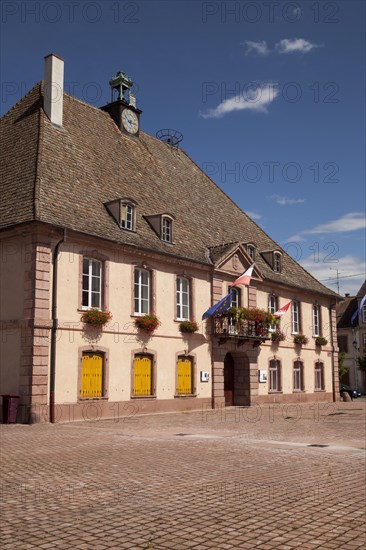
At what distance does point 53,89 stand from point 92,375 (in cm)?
1260

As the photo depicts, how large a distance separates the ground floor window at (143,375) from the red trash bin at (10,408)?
5365 millimetres

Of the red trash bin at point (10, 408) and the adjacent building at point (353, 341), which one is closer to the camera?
the red trash bin at point (10, 408)

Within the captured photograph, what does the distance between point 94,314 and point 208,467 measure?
12.1 meters

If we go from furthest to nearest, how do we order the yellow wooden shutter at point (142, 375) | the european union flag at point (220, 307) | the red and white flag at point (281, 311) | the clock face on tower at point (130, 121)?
the clock face on tower at point (130, 121)
the red and white flag at point (281, 311)
the european union flag at point (220, 307)
the yellow wooden shutter at point (142, 375)

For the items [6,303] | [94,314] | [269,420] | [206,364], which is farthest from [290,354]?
[6,303]

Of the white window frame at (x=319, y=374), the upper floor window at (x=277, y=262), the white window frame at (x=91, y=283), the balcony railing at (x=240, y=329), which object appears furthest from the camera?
the white window frame at (x=319, y=374)

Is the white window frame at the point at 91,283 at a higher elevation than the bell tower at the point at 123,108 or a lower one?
lower

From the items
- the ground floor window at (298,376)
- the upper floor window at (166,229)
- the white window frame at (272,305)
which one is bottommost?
the ground floor window at (298,376)

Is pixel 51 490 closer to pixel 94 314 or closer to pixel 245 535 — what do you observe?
pixel 245 535

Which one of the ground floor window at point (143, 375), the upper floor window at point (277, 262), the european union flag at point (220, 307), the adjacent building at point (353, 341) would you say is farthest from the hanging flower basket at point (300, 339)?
the adjacent building at point (353, 341)

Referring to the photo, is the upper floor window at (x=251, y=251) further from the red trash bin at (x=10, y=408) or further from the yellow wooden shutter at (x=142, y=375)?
the red trash bin at (x=10, y=408)

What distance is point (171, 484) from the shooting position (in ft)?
29.7

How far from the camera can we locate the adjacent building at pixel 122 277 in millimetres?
20891

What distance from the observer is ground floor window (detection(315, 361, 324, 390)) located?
124 feet
